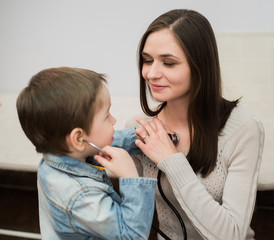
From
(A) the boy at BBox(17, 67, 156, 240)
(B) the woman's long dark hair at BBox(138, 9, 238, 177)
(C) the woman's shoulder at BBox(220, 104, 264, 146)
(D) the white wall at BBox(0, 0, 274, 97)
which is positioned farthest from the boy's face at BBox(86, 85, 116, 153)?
(D) the white wall at BBox(0, 0, 274, 97)

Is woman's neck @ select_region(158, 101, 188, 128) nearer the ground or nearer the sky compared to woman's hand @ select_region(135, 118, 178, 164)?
nearer the sky

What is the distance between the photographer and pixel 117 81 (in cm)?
288

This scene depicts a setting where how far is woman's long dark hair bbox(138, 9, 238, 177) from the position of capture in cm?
110

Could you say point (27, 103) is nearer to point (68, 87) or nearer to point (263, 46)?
point (68, 87)

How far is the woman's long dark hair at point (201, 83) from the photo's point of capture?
3.62 ft

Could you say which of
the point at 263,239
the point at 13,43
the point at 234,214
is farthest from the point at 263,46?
the point at 13,43

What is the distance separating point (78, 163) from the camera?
104cm

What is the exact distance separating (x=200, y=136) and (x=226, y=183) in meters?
0.17

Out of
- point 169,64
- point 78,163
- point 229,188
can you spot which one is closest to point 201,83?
point 169,64

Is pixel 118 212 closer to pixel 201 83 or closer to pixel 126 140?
pixel 126 140

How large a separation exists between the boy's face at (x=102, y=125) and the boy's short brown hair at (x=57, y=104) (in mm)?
15

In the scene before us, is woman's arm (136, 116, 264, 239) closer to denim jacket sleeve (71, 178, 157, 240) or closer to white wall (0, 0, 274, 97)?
denim jacket sleeve (71, 178, 157, 240)

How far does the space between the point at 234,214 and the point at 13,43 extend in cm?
251

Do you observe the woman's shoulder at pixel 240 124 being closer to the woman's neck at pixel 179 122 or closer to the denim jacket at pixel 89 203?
the woman's neck at pixel 179 122
